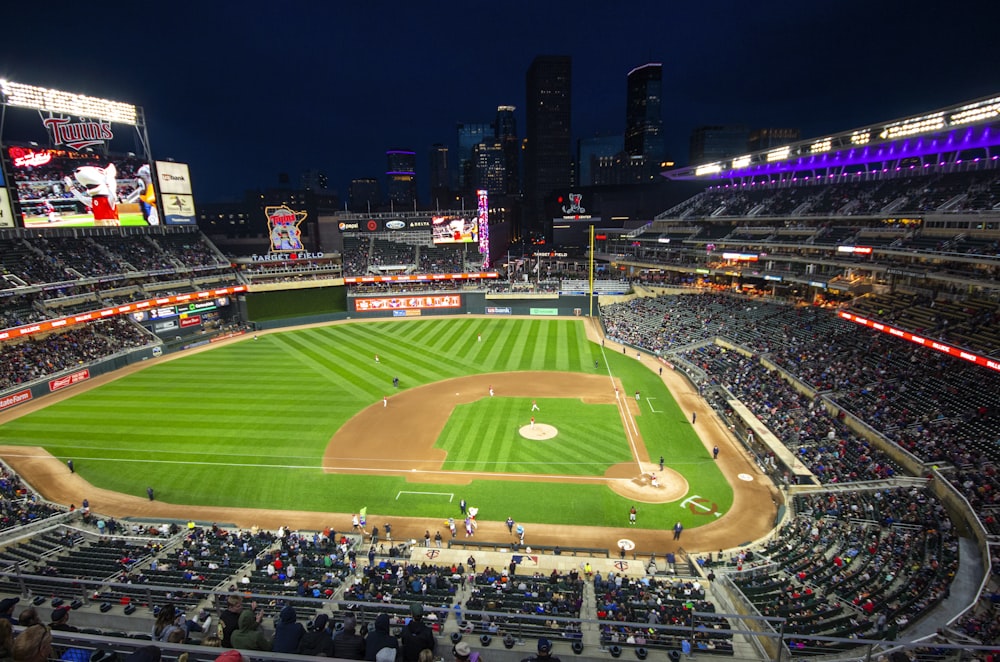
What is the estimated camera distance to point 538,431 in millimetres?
29625

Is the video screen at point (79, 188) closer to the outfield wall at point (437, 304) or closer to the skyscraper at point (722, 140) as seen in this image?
the outfield wall at point (437, 304)

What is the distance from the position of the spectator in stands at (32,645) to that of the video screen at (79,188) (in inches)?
2145

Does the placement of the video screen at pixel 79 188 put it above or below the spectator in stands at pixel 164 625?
above

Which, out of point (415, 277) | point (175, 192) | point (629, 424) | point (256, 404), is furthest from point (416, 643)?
point (175, 192)

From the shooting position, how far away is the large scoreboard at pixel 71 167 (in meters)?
42.5

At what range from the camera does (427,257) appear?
229ft

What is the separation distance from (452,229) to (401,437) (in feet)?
143

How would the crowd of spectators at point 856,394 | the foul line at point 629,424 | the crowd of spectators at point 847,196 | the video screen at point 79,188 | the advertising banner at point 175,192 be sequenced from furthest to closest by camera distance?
the advertising banner at point 175,192 → the video screen at point 79,188 → the crowd of spectators at point 847,196 → the foul line at point 629,424 → the crowd of spectators at point 856,394

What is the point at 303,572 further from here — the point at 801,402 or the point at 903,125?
the point at 903,125

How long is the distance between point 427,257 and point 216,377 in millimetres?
34746

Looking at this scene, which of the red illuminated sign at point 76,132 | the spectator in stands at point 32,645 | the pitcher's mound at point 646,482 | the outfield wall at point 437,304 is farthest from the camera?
the outfield wall at point 437,304

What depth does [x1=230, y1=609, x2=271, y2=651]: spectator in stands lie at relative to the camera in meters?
6.24

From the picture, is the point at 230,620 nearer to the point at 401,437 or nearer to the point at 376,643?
the point at 376,643

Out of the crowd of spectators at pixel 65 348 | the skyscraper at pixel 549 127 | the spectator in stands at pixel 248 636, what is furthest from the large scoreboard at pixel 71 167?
the skyscraper at pixel 549 127
